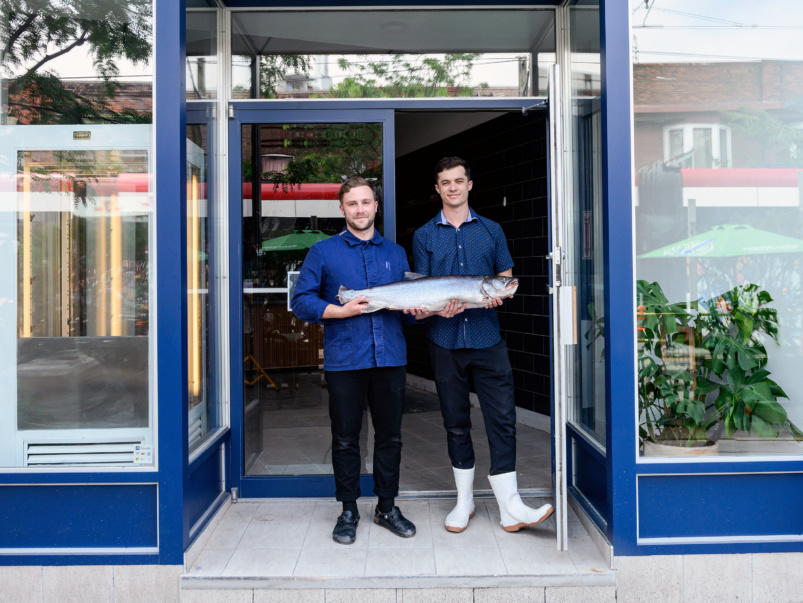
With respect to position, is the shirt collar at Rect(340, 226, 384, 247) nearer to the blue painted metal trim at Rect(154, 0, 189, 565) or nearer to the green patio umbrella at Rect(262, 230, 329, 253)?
the green patio umbrella at Rect(262, 230, 329, 253)

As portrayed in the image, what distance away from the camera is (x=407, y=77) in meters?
3.73

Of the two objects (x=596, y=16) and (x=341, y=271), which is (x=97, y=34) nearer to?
(x=341, y=271)

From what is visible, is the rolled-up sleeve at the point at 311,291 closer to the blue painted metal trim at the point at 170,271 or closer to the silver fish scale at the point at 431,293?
the silver fish scale at the point at 431,293

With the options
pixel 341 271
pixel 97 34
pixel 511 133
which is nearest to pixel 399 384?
pixel 341 271

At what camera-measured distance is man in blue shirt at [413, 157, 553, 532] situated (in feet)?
10.4

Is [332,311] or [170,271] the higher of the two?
[170,271]

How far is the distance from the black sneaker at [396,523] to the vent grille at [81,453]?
122 centimetres

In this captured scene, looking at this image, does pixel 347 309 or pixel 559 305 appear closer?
pixel 559 305

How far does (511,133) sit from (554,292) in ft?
11.8

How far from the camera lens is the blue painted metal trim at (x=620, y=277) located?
2.79 meters

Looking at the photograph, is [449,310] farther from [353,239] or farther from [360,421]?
[360,421]

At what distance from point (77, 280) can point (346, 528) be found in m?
1.72

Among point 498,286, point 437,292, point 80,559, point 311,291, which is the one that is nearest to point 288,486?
point 80,559

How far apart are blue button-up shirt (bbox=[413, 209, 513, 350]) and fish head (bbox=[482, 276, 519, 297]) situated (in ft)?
1.28
